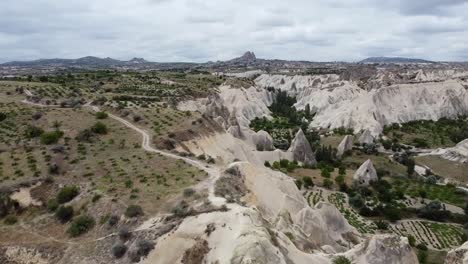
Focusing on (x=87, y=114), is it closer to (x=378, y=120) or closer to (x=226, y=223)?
(x=226, y=223)

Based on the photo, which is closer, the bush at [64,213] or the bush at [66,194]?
the bush at [64,213]

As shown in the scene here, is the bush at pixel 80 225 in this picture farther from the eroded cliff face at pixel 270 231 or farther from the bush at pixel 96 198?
the eroded cliff face at pixel 270 231

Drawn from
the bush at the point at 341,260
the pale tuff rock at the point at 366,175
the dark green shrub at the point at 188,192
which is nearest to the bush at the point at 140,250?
the dark green shrub at the point at 188,192

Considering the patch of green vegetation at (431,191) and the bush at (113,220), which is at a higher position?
the bush at (113,220)

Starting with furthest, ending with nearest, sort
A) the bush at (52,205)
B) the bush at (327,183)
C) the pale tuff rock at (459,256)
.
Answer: the bush at (327,183) < the bush at (52,205) < the pale tuff rock at (459,256)

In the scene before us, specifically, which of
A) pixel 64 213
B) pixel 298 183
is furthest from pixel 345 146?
pixel 64 213
